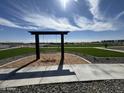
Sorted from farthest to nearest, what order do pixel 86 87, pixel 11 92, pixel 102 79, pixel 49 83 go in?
pixel 102 79 → pixel 49 83 → pixel 86 87 → pixel 11 92

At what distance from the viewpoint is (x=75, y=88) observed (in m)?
5.43

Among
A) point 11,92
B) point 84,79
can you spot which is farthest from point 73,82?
point 11,92

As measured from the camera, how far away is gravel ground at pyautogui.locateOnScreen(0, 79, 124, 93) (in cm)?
521

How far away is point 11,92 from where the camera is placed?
5.14 meters

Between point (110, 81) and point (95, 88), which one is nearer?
point (95, 88)

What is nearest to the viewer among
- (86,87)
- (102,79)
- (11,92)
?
(11,92)

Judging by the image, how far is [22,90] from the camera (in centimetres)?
534

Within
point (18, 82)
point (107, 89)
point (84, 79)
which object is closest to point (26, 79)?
point (18, 82)

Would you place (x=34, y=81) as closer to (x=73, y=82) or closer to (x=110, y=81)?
(x=73, y=82)

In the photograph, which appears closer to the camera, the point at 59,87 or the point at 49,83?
the point at 59,87

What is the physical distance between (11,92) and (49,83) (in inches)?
62.5

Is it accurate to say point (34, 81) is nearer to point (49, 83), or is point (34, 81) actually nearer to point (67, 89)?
point (49, 83)

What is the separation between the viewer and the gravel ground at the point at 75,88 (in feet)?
17.1

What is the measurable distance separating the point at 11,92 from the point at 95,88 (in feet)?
10.3
